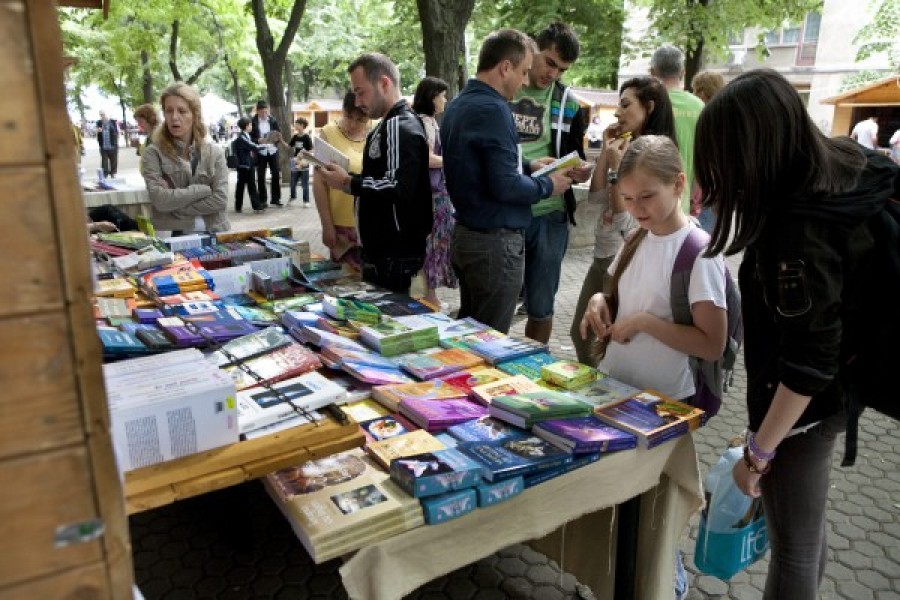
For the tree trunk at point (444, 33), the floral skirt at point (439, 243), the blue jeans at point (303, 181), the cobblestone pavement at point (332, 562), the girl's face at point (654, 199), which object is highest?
the tree trunk at point (444, 33)

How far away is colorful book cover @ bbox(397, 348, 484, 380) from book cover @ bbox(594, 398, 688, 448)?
20.1 inches

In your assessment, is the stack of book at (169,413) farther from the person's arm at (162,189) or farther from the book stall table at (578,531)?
the person's arm at (162,189)

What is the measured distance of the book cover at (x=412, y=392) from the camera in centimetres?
192

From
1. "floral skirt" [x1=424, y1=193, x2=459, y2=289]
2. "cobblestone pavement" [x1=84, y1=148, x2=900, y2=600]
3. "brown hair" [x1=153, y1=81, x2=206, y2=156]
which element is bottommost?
"cobblestone pavement" [x1=84, y1=148, x2=900, y2=600]

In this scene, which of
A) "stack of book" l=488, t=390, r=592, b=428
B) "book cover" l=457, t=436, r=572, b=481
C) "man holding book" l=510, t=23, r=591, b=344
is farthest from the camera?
"man holding book" l=510, t=23, r=591, b=344

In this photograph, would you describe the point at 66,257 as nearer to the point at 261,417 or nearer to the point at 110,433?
the point at 110,433

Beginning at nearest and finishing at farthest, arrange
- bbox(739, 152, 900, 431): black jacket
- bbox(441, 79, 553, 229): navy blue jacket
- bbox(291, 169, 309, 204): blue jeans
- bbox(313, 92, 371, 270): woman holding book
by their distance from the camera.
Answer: bbox(739, 152, 900, 431): black jacket, bbox(441, 79, 553, 229): navy blue jacket, bbox(313, 92, 371, 270): woman holding book, bbox(291, 169, 309, 204): blue jeans

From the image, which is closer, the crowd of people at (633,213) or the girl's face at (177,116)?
the crowd of people at (633,213)

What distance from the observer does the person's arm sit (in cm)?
394

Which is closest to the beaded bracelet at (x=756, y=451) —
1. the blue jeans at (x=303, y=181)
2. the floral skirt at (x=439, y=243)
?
the floral skirt at (x=439, y=243)

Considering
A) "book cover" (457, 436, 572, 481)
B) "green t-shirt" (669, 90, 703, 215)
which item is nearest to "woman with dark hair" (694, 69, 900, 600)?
"book cover" (457, 436, 572, 481)

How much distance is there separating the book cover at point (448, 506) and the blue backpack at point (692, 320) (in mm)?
926

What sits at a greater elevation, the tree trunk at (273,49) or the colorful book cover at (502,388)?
the tree trunk at (273,49)

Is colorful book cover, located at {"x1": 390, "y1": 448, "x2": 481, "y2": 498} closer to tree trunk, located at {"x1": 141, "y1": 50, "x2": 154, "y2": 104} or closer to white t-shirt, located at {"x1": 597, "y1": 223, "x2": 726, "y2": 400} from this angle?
white t-shirt, located at {"x1": 597, "y1": 223, "x2": 726, "y2": 400}
